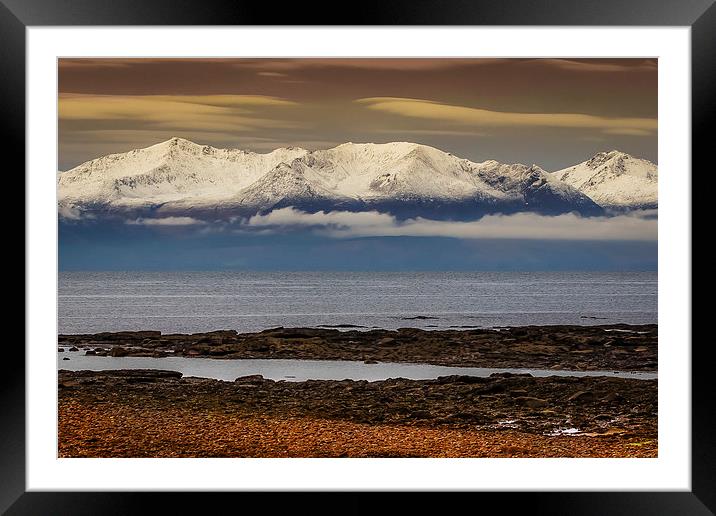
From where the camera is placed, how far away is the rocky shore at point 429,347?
1151 cm

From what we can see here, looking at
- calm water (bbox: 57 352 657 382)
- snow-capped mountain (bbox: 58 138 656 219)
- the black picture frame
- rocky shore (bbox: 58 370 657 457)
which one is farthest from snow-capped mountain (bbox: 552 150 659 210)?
the black picture frame

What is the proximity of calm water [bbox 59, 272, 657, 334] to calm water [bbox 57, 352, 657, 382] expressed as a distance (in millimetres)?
6440

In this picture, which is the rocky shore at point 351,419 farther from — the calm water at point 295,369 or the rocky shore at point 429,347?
the rocky shore at point 429,347

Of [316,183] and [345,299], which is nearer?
[345,299]

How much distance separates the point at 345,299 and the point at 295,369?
39.3 ft

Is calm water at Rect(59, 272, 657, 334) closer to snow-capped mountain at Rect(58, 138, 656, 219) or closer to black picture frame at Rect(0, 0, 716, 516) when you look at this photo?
snow-capped mountain at Rect(58, 138, 656, 219)

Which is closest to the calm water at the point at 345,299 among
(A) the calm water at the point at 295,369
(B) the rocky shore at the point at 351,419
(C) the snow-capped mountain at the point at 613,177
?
(C) the snow-capped mountain at the point at 613,177

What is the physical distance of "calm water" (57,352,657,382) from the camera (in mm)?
10234

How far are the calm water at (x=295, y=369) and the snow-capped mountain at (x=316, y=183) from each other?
16.7 metres

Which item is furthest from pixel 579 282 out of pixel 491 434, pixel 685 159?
pixel 685 159
